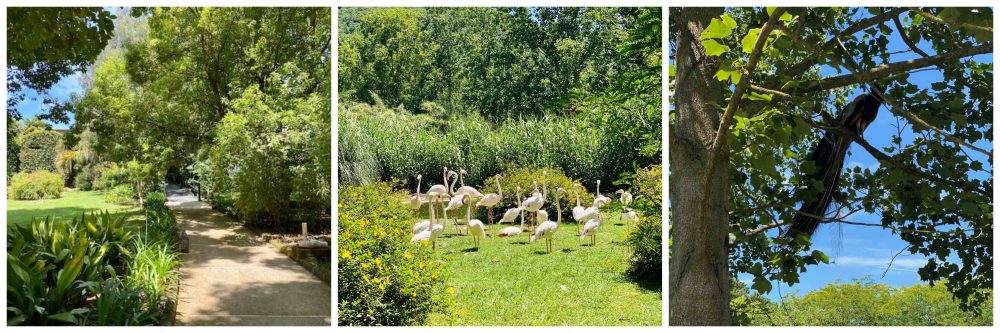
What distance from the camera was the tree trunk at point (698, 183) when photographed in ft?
9.34

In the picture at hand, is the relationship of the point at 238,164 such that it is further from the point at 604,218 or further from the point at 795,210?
the point at 795,210

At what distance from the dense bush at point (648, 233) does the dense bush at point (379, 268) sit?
98cm

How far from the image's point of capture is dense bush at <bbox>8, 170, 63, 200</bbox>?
12.2ft

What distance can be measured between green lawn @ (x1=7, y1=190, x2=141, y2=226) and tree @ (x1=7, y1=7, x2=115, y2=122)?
1.52ft

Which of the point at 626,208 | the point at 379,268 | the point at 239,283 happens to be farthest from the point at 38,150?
the point at 626,208

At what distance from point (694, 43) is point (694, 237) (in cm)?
80

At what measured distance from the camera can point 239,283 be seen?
4938mm

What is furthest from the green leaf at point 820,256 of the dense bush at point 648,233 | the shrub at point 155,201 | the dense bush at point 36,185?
the shrub at point 155,201

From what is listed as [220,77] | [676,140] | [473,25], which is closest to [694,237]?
[676,140]

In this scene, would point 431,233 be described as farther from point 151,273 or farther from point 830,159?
point 830,159

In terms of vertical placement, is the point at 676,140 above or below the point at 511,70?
Answer: below

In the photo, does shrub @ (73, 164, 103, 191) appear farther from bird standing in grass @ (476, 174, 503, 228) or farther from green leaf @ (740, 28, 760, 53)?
green leaf @ (740, 28, 760, 53)

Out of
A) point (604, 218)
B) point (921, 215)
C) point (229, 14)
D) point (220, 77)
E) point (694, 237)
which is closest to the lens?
point (694, 237)

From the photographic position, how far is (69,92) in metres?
4.04
